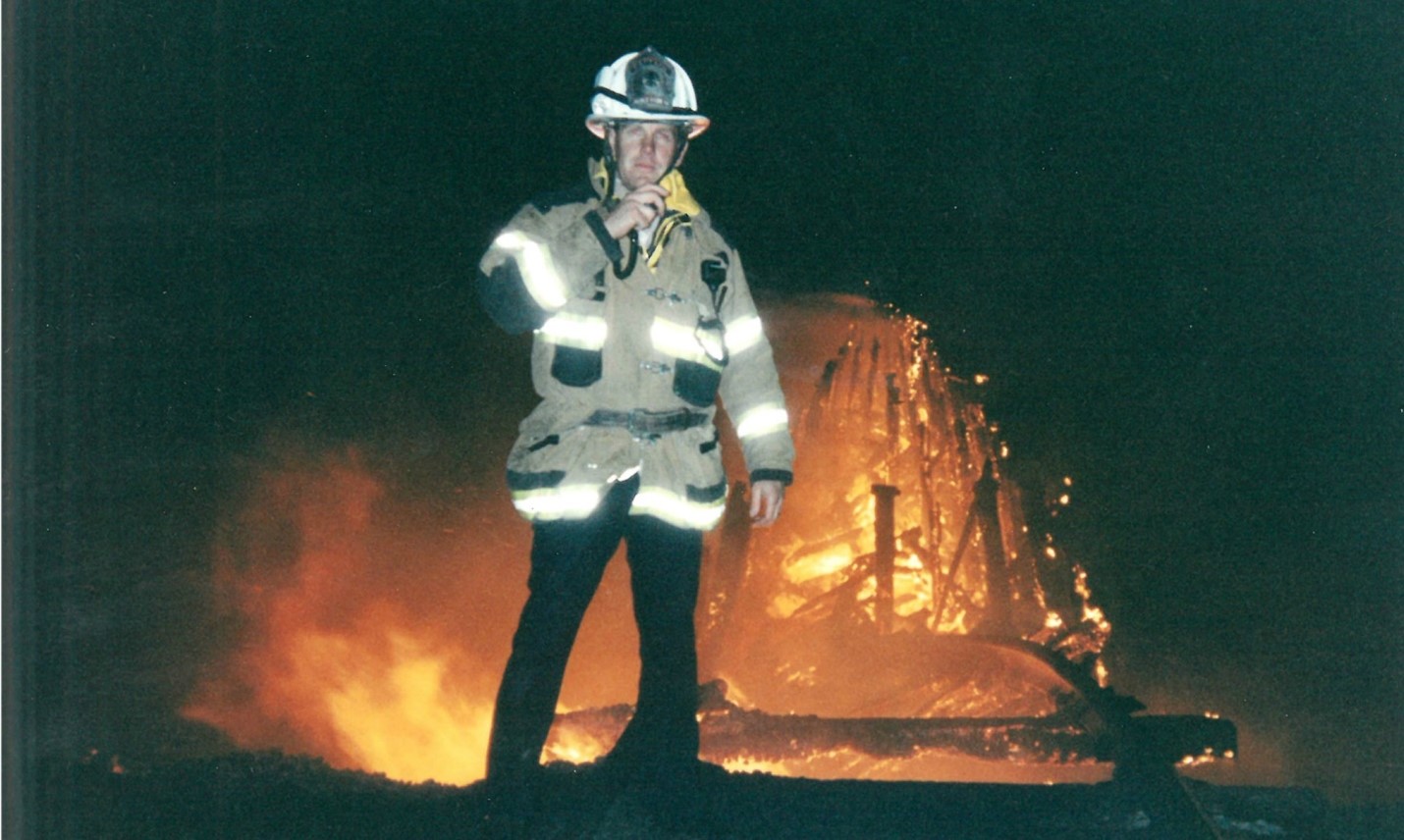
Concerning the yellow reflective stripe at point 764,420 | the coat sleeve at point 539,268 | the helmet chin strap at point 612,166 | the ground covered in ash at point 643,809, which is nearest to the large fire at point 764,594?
the ground covered in ash at point 643,809

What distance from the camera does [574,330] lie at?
2.96 m

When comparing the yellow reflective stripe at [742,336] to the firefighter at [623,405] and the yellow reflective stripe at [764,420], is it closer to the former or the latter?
the firefighter at [623,405]

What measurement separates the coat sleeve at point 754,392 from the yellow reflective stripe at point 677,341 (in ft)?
0.72

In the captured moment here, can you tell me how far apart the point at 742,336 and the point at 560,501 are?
0.93 m

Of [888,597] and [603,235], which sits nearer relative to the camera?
[603,235]

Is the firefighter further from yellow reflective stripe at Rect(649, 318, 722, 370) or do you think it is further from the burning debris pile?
the burning debris pile

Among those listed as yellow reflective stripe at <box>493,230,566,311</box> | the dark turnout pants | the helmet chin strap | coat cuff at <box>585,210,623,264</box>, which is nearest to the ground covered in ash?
the dark turnout pants

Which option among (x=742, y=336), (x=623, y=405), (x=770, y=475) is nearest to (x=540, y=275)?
(x=623, y=405)

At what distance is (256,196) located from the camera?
6453 millimetres

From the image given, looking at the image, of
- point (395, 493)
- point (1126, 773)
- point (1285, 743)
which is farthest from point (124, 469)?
point (1285, 743)

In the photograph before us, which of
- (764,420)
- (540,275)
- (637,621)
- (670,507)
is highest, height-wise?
(540,275)

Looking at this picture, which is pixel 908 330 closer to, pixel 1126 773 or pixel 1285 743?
pixel 1285 743

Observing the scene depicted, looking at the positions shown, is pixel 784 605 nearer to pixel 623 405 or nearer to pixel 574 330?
pixel 623 405

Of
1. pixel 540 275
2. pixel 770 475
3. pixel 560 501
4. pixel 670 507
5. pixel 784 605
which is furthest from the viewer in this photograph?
pixel 784 605
